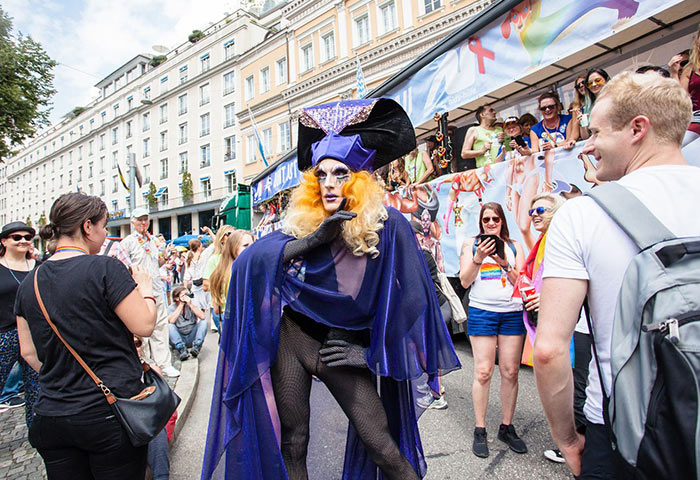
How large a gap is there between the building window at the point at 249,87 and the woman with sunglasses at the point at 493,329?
95.7ft

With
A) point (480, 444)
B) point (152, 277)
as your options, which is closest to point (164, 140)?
point (152, 277)

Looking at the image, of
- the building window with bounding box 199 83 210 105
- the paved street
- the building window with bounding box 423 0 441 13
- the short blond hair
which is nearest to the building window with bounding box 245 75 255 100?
the building window with bounding box 199 83 210 105

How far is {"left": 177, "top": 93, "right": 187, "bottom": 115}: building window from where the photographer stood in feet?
119

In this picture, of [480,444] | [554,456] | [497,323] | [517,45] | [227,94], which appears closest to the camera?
[554,456]

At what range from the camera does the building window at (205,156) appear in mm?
33250

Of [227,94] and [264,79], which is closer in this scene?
[264,79]

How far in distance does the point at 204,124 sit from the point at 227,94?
13.7 feet

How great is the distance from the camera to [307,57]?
79.0ft

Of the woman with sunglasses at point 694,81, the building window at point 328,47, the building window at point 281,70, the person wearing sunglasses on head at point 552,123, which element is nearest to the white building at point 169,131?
the building window at point 281,70

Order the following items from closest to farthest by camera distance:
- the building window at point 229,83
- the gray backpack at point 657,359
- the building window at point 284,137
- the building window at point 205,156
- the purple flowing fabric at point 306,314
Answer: the gray backpack at point 657,359 → the purple flowing fabric at point 306,314 → the building window at point 284,137 → the building window at point 229,83 → the building window at point 205,156

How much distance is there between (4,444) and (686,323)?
14.5 ft

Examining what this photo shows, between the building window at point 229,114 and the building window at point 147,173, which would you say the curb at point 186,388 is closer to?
the building window at point 229,114

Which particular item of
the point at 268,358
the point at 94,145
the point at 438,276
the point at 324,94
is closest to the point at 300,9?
the point at 324,94

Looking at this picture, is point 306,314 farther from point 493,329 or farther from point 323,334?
point 493,329
